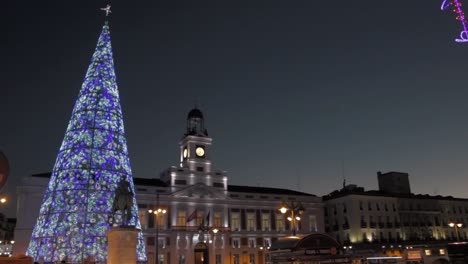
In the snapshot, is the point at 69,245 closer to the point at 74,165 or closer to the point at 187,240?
the point at 74,165

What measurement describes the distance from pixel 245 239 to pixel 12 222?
7771 cm

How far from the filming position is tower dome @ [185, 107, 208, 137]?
70.4 meters

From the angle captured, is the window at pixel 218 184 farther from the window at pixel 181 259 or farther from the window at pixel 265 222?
the window at pixel 181 259

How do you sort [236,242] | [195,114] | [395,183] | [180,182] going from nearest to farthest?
[180,182]
[236,242]
[195,114]
[395,183]

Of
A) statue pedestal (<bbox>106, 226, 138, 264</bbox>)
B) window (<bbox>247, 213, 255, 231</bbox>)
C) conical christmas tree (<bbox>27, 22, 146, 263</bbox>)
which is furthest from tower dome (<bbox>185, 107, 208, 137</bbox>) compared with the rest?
statue pedestal (<bbox>106, 226, 138, 264</bbox>)

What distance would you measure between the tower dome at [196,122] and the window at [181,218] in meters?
13.4

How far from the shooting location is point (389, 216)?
243 feet

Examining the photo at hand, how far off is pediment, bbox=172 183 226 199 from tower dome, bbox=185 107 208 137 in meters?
9.11

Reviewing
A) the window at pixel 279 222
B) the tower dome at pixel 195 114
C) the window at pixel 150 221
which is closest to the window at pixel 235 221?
the window at pixel 279 222

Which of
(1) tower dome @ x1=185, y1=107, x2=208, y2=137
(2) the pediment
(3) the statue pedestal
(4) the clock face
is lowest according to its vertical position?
(3) the statue pedestal

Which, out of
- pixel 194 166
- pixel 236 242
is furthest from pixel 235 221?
pixel 194 166

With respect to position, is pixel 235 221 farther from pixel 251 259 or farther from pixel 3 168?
pixel 3 168

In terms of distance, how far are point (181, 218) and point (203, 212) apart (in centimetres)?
353

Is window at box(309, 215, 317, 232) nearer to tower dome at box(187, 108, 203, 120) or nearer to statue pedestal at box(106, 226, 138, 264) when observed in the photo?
tower dome at box(187, 108, 203, 120)
